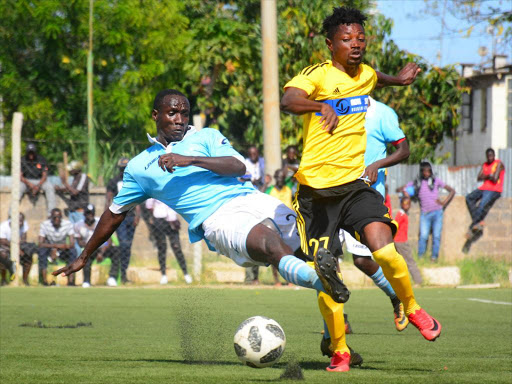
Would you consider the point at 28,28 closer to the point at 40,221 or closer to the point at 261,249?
the point at 40,221

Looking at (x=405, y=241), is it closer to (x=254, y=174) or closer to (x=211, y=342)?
(x=254, y=174)

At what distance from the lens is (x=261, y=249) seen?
6266 millimetres

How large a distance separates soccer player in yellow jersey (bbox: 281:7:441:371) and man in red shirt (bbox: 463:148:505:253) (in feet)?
41.1

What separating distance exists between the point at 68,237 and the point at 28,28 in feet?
34.5

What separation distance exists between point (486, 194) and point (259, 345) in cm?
1364

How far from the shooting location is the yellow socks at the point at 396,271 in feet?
21.1

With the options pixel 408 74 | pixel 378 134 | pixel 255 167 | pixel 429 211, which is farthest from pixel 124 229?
pixel 408 74

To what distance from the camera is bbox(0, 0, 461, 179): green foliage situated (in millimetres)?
23344

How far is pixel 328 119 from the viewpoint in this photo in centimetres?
611

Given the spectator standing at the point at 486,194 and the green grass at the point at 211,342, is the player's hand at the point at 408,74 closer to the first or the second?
the green grass at the point at 211,342

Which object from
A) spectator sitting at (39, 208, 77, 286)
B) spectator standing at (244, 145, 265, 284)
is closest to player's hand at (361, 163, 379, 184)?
spectator standing at (244, 145, 265, 284)

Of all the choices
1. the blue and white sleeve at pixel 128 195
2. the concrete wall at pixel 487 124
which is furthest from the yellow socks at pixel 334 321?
the concrete wall at pixel 487 124

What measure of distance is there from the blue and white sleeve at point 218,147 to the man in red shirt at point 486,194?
41.7 feet

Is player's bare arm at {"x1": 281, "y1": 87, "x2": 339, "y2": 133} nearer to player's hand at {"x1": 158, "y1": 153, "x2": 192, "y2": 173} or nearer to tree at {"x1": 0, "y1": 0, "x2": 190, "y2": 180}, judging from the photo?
player's hand at {"x1": 158, "y1": 153, "x2": 192, "y2": 173}
